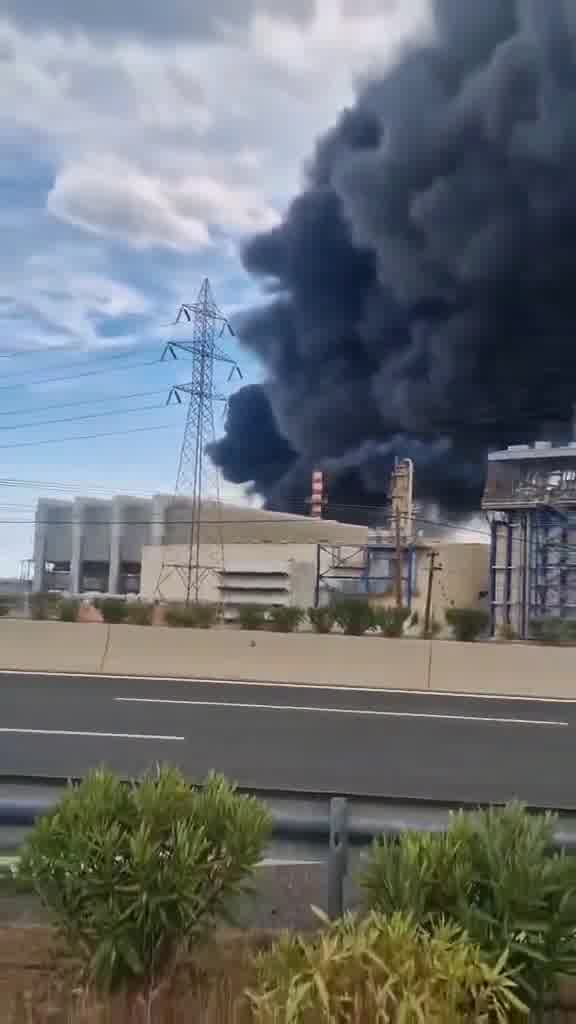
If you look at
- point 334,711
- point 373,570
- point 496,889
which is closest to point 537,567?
point 373,570

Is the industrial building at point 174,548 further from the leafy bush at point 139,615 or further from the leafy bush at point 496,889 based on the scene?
the leafy bush at point 496,889

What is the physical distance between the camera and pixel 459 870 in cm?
321

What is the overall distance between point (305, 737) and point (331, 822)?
8.02 metres

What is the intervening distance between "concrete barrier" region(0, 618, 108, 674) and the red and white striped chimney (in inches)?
2569

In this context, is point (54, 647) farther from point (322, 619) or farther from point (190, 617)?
point (190, 617)

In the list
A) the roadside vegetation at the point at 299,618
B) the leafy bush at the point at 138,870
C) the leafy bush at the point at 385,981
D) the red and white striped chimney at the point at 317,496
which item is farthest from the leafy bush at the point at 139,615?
the red and white striped chimney at the point at 317,496

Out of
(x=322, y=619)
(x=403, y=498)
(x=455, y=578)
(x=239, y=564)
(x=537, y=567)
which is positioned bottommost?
(x=322, y=619)

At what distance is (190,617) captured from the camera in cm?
2706

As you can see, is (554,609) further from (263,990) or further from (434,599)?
(263,990)

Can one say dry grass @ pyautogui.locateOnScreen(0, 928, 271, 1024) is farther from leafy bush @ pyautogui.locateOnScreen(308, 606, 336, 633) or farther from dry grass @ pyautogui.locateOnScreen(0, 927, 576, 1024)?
leafy bush @ pyautogui.locateOnScreen(308, 606, 336, 633)

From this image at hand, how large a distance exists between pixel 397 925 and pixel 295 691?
14.3 meters

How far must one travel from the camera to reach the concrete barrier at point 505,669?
56.7 ft

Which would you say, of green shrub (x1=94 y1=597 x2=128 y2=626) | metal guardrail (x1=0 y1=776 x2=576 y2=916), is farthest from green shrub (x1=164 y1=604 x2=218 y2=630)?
metal guardrail (x1=0 y1=776 x2=576 y2=916)

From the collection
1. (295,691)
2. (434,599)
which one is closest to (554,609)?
(434,599)
